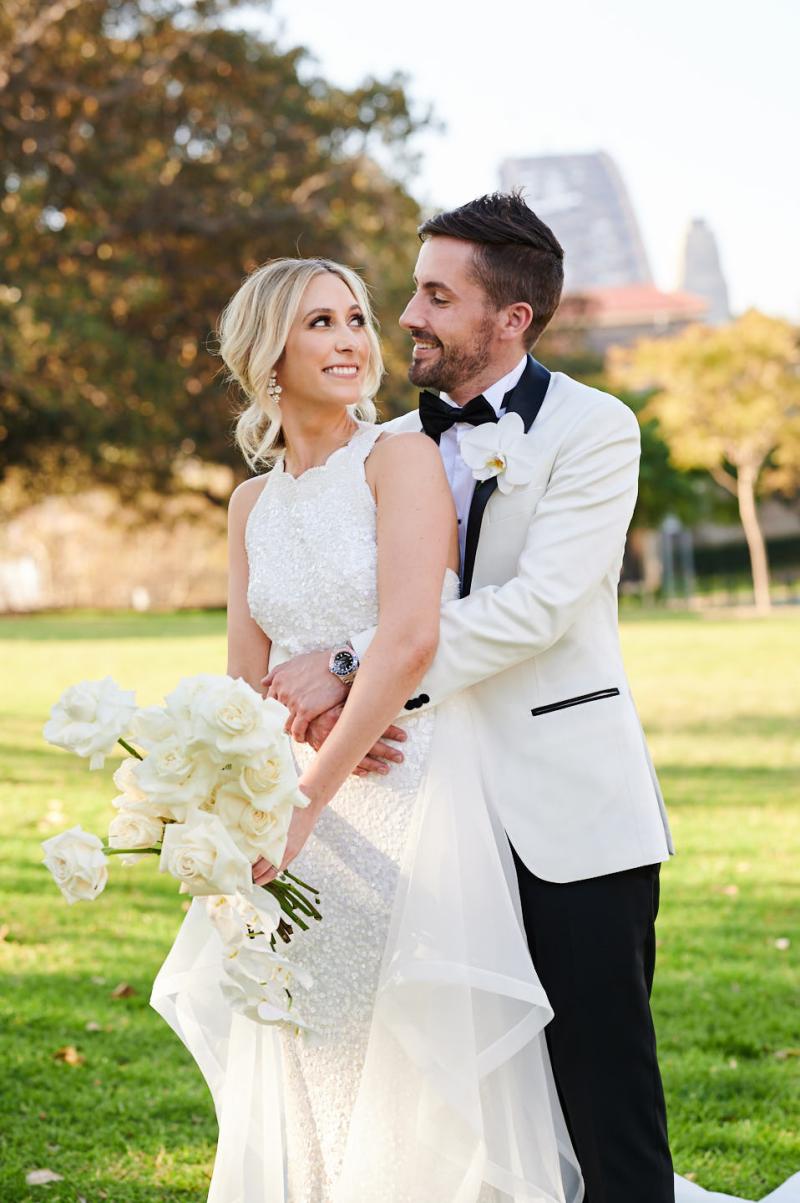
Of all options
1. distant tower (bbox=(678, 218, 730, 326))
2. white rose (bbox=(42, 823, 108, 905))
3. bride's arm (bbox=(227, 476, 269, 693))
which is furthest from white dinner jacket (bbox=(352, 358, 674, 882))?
distant tower (bbox=(678, 218, 730, 326))

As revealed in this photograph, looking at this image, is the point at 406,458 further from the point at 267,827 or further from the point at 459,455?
the point at 267,827

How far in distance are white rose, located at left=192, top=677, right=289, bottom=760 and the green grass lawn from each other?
7.39ft

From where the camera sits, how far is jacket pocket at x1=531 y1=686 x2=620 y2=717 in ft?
9.82

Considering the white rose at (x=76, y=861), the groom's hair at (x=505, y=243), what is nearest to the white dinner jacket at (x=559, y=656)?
the groom's hair at (x=505, y=243)

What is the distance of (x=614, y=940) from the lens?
9.74 ft

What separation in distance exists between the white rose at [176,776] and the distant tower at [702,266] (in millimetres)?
135047

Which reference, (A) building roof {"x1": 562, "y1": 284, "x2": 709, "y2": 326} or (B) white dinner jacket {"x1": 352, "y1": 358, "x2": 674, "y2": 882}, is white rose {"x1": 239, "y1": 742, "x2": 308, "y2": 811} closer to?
(B) white dinner jacket {"x1": 352, "y1": 358, "x2": 674, "y2": 882}

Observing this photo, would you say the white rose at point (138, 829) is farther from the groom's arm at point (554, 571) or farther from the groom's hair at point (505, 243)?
the groom's hair at point (505, 243)

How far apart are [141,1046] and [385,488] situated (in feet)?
10.4

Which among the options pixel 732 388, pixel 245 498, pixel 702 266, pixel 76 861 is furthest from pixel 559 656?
pixel 702 266

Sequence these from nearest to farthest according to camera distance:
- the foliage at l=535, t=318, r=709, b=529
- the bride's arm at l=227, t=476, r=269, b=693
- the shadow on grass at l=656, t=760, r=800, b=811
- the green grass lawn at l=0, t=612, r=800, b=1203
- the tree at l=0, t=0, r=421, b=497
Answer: the bride's arm at l=227, t=476, r=269, b=693 → the green grass lawn at l=0, t=612, r=800, b=1203 → the shadow on grass at l=656, t=760, r=800, b=811 → the tree at l=0, t=0, r=421, b=497 → the foliage at l=535, t=318, r=709, b=529

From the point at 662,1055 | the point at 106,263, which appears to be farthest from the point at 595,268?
the point at 662,1055

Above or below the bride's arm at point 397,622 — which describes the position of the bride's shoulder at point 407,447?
above

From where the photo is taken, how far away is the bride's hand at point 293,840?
2680mm
